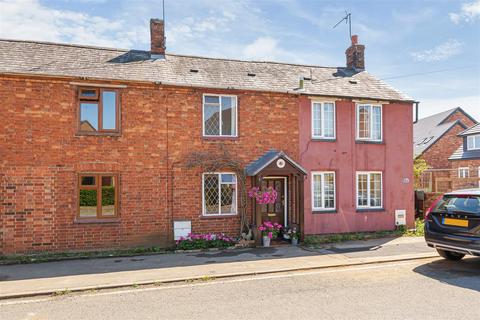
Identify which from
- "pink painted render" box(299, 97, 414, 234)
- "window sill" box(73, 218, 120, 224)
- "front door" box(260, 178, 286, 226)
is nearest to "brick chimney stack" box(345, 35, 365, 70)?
"pink painted render" box(299, 97, 414, 234)

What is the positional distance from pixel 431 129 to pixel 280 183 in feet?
89.6

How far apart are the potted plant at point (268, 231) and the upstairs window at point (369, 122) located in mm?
4610

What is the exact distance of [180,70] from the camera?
12508 mm

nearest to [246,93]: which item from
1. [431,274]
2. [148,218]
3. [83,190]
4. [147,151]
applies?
[147,151]

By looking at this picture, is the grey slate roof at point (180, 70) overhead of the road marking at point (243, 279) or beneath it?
overhead

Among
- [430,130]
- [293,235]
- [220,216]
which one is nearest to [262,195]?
[220,216]

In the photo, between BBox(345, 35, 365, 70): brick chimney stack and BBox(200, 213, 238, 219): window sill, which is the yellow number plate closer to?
BBox(200, 213, 238, 219): window sill

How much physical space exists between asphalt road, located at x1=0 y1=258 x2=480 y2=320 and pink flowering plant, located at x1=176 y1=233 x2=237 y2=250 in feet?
11.1

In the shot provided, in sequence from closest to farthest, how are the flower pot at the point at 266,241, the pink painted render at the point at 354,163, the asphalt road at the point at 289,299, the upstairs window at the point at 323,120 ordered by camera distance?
1. the asphalt road at the point at 289,299
2. the flower pot at the point at 266,241
3. the pink painted render at the point at 354,163
4. the upstairs window at the point at 323,120

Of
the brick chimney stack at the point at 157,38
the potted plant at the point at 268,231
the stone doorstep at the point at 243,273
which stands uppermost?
the brick chimney stack at the point at 157,38

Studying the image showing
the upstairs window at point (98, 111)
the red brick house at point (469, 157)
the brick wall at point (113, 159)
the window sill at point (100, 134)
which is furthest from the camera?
the red brick house at point (469, 157)

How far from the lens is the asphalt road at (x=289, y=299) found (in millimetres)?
5668

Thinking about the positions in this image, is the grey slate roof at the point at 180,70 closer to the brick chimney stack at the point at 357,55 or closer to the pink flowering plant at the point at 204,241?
the brick chimney stack at the point at 357,55

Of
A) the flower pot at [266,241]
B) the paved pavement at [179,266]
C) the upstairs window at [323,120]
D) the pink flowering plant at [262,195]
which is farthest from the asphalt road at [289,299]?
the upstairs window at [323,120]
